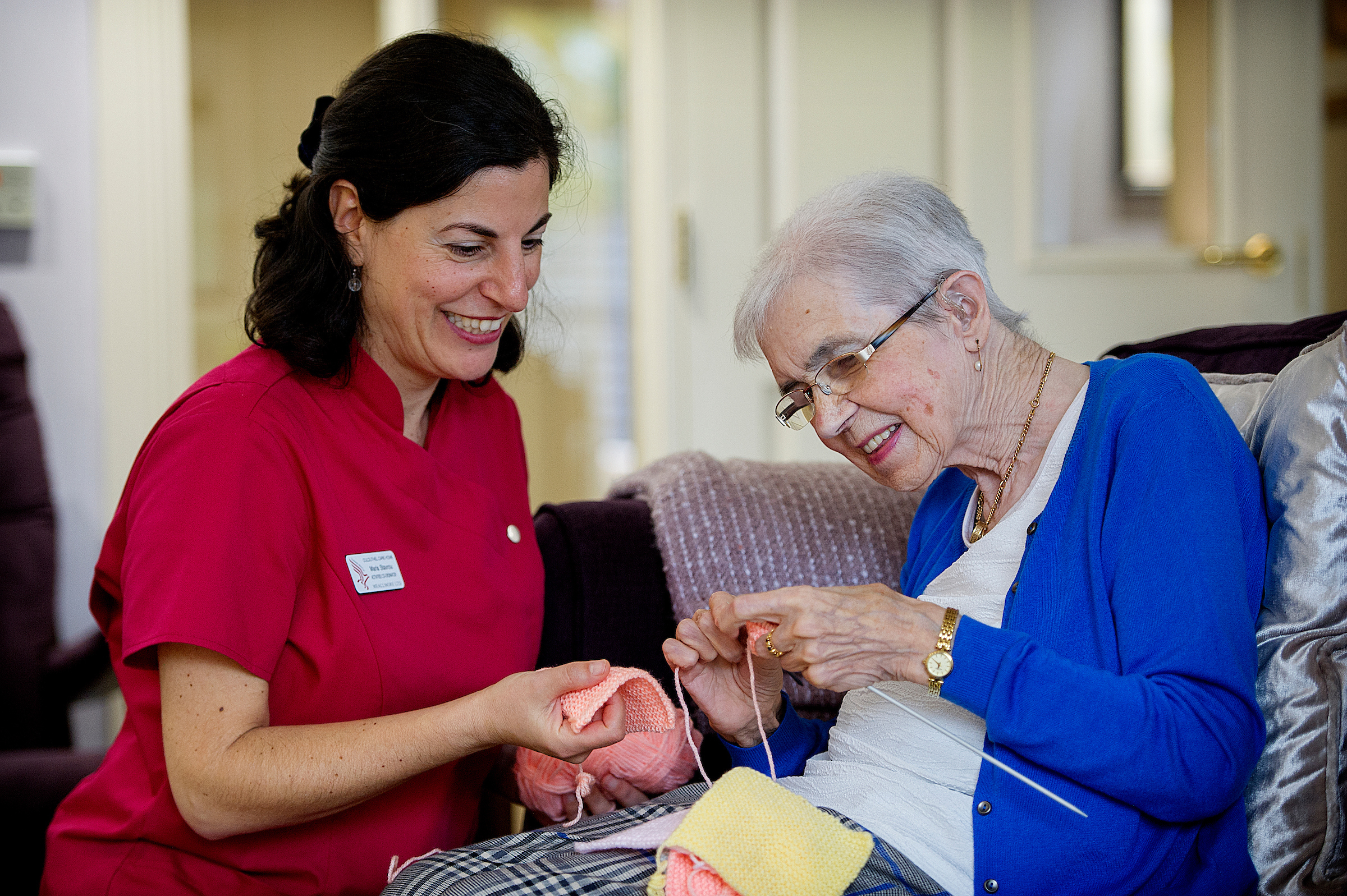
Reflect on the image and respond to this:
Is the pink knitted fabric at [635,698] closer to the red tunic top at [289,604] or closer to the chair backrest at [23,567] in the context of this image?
the red tunic top at [289,604]

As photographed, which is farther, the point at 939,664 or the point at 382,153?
the point at 382,153

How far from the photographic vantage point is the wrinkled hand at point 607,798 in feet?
4.77

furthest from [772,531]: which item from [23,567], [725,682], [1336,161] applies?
[1336,161]

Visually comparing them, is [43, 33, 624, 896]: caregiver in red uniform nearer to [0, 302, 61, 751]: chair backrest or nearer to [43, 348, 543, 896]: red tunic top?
[43, 348, 543, 896]: red tunic top

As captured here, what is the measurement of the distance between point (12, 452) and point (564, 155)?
1445mm

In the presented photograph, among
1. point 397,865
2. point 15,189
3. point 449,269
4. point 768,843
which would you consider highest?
point 15,189

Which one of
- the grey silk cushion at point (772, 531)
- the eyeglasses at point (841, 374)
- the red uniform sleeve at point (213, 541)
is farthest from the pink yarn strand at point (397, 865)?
the eyeglasses at point (841, 374)

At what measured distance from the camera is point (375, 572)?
132 cm

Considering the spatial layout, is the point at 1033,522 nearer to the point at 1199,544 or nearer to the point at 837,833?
the point at 1199,544

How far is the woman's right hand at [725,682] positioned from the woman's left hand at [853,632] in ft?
0.64

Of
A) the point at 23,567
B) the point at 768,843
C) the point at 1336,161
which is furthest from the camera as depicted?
the point at 1336,161

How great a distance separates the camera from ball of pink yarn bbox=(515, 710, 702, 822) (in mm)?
1422

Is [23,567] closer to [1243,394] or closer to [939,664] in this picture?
[939,664]

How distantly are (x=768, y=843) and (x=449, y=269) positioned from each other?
0.77 meters
